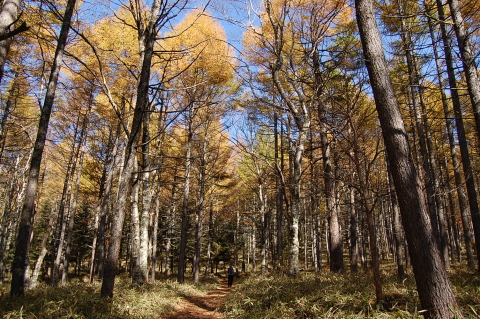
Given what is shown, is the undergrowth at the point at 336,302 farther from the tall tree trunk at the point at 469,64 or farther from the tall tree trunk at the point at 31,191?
the tall tree trunk at the point at 31,191

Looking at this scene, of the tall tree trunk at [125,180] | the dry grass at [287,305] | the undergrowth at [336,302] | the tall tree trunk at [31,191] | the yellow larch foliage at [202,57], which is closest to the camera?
the undergrowth at [336,302]

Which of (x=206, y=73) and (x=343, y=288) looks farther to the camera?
(x=206, y=73)

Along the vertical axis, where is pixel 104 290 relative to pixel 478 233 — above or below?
below

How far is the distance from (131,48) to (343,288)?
33.2 feet

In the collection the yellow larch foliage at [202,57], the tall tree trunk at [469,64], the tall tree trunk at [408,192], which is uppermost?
the yellow larch foliage at [202,57]

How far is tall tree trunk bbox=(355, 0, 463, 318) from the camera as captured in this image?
11.0 feet

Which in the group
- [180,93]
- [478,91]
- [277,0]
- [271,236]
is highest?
[277,0]

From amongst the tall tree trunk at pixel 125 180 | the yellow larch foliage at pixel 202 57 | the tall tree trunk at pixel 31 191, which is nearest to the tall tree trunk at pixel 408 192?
the tall tree trunk at pixel 125 180

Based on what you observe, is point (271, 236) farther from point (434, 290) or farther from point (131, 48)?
point (434, 290)

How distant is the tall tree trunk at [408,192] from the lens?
3.36 m

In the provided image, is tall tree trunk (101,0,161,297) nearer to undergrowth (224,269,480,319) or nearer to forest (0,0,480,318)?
forest (0,0,480,318)

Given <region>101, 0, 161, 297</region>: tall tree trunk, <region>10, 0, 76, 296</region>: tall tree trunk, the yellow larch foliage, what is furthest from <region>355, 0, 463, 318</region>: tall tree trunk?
the yellow larch foliage

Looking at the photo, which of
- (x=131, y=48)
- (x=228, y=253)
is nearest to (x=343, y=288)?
(x=131, y=48)

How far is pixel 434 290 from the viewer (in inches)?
133
